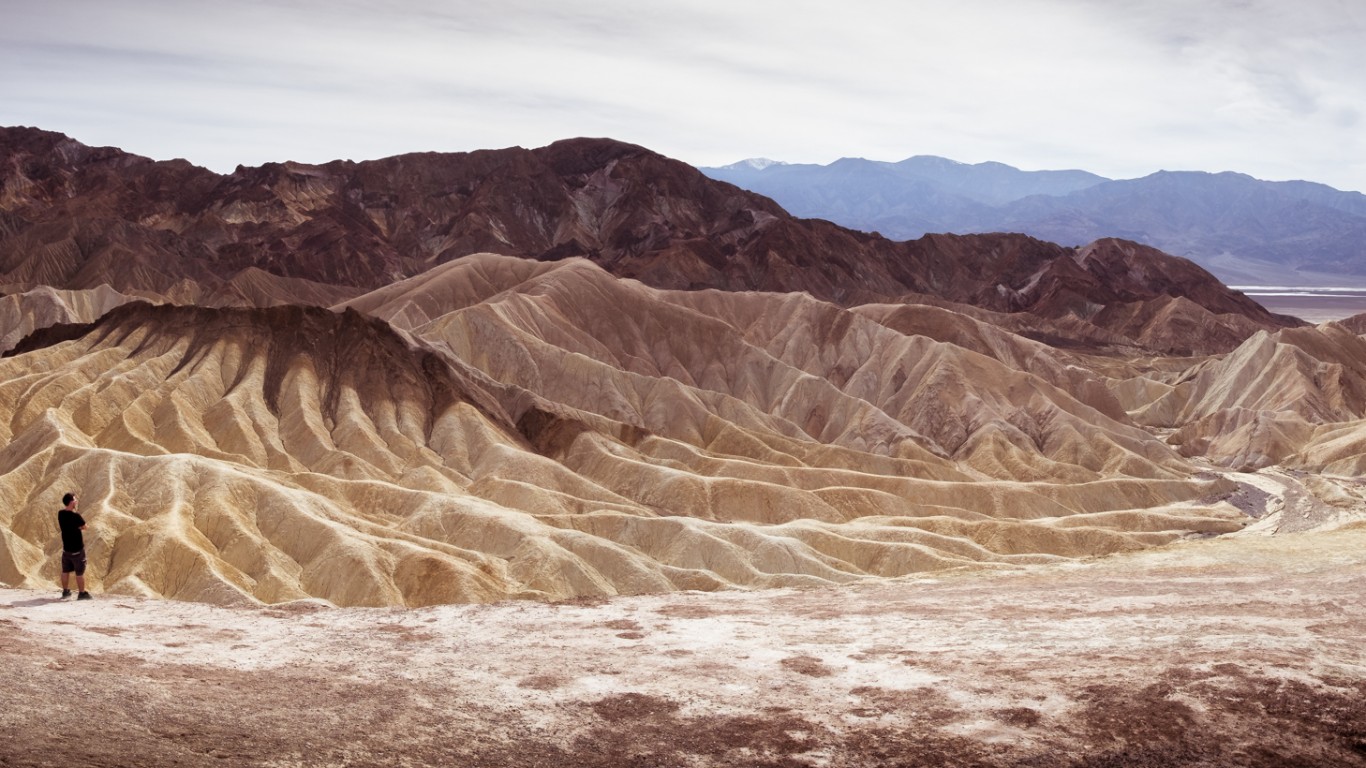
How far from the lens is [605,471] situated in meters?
90.4

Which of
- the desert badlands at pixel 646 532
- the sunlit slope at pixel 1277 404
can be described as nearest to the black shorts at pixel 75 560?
the desert badlands at pixel 646 532

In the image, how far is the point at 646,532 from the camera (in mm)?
69562

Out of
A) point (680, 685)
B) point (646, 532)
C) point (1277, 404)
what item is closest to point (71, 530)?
point (680, 685)

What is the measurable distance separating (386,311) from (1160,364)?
4748 inches

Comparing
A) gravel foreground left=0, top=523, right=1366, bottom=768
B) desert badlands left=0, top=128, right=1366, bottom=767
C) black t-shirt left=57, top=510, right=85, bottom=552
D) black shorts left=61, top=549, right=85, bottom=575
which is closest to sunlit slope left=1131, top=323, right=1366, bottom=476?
desert badlands left=0, top=128, right=1366, bottom=767

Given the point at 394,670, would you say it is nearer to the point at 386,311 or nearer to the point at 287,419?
the point at 287,419

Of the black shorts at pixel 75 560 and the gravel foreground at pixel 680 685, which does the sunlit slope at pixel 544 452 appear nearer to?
the black shorts at pixel 75 560

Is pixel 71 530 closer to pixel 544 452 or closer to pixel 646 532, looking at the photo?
pixel 646 532

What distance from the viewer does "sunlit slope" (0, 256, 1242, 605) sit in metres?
59.1

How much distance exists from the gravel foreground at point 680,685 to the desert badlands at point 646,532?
109mm

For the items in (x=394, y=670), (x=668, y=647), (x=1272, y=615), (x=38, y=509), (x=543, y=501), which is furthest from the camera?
(x=543, y=501)

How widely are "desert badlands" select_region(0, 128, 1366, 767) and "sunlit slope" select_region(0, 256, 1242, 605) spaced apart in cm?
32

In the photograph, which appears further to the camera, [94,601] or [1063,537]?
[1063,537]

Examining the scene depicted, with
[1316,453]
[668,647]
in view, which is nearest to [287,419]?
[668,647]
